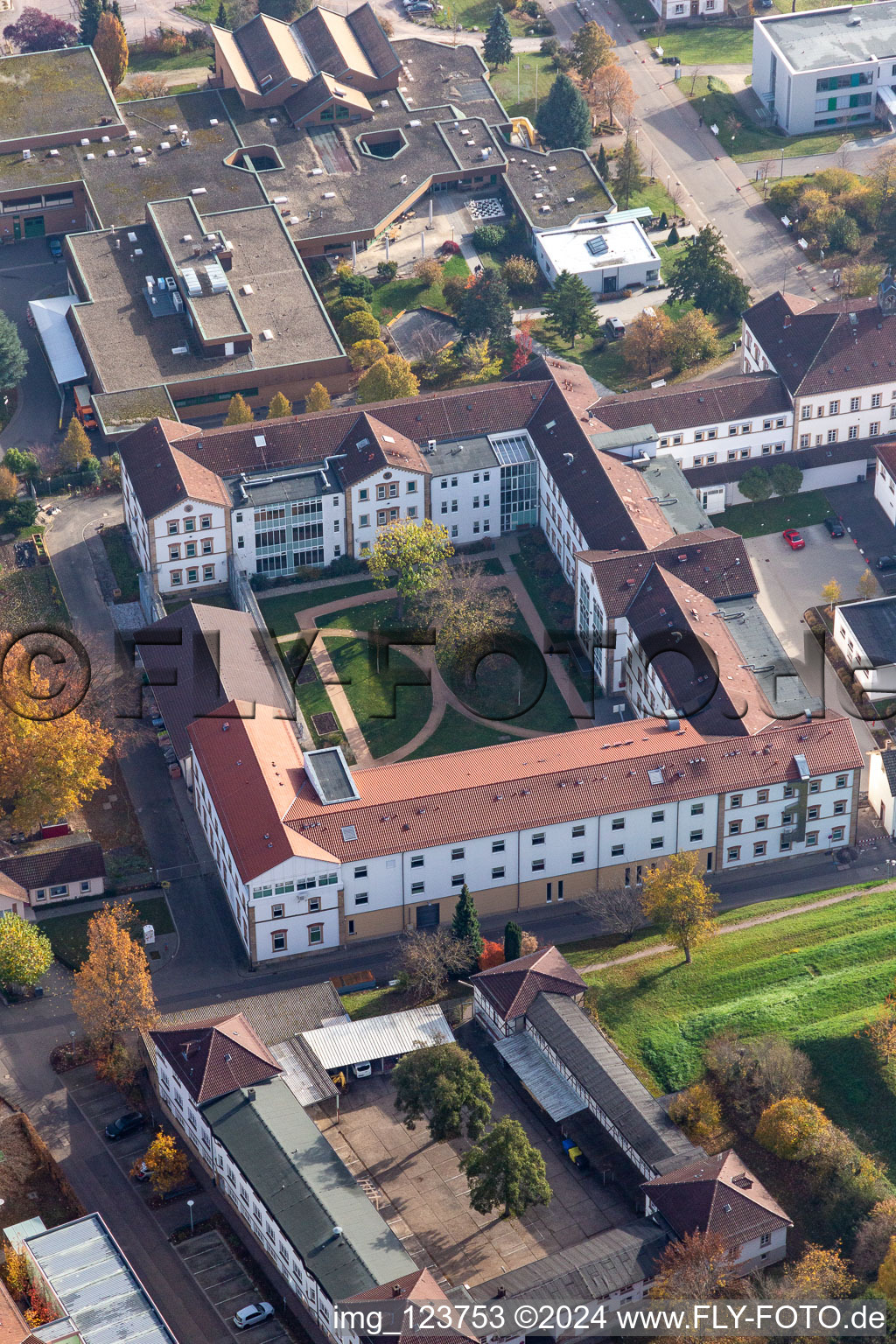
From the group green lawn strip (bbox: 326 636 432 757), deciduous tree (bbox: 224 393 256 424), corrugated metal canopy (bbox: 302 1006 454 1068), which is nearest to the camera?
corrugated metal canopy (bbox: 302 1006 454 1068)

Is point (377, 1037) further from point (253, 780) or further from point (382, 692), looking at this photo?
point (382, 692)

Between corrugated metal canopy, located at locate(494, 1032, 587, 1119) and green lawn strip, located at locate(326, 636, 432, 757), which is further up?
green lawn strip, located at locate(326, 636, 432, 757)

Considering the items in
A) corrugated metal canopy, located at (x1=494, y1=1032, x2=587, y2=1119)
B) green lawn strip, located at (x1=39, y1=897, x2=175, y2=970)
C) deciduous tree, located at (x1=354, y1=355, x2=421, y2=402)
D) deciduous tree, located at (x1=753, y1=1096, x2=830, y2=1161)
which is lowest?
green lawn strip, located at (x1=39, y1=897, x2=175, y2=970)

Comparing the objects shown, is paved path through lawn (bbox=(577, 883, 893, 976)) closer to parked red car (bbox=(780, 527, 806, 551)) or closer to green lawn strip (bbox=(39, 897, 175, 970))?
green lawn strip (bbox=(39, 897, 175, 970))

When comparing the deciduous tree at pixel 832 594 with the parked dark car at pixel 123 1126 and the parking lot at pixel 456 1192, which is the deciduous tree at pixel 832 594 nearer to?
the parking lot at pixel 456 1192

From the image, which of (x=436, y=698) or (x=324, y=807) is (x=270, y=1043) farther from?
(x=436, y=698)

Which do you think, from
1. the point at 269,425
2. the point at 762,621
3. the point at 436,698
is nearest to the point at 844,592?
the point at 762,621

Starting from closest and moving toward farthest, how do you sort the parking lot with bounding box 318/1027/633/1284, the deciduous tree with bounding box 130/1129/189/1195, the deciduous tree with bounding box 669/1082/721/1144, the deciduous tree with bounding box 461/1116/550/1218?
1. the deciduous tree with bounding box 461/1116/550/1218
2. the parking lot with bounding box 318/1027/633/1284
3. the deciduous tree with bounding box 130/1129/189/1195
4. the deciduous tree with bounding box 669/1082/721/1144

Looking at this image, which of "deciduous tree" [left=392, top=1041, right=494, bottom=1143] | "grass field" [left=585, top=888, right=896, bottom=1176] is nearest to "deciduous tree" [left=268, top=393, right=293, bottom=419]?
"grass field" [left=585, top=888, right=896, bottom=1176]

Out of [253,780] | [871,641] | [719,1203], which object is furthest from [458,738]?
[719,1203]
